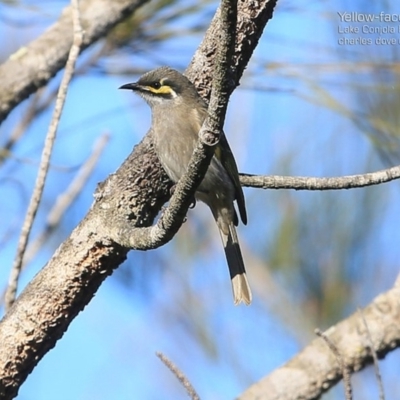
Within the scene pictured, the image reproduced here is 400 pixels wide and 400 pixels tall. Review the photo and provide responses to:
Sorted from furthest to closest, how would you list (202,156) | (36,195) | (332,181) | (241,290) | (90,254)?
(241,290) < (36,195) < (90,254) < (332,181) < (202,156)

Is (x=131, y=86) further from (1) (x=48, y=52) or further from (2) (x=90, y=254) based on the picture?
(2) (x=90, y=254)

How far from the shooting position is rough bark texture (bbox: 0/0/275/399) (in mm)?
2750

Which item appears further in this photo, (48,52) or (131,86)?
(48,52)

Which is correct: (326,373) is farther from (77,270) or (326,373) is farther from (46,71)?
(46,71)

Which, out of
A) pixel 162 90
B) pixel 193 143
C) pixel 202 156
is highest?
pixel 202 156

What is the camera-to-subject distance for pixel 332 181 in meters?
2.60

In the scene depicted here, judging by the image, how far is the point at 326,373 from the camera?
Result: 346 cm

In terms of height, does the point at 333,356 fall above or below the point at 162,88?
below

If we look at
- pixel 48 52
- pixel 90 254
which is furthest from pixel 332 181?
pixel 48 52

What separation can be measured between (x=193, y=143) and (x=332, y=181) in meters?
0.94

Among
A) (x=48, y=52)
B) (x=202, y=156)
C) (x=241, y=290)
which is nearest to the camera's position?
(x=202, y=156)

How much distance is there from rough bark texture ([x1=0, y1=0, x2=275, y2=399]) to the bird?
0.77 feet

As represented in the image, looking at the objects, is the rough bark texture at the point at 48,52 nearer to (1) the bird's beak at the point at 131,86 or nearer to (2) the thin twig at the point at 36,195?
(1) the bird's beak at the point at 131,86

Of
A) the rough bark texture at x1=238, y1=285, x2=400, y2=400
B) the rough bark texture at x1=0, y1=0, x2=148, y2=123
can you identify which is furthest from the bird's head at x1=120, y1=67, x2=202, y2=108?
the rough bark texture at x1=238, y1=285, x2=400, y2=400
